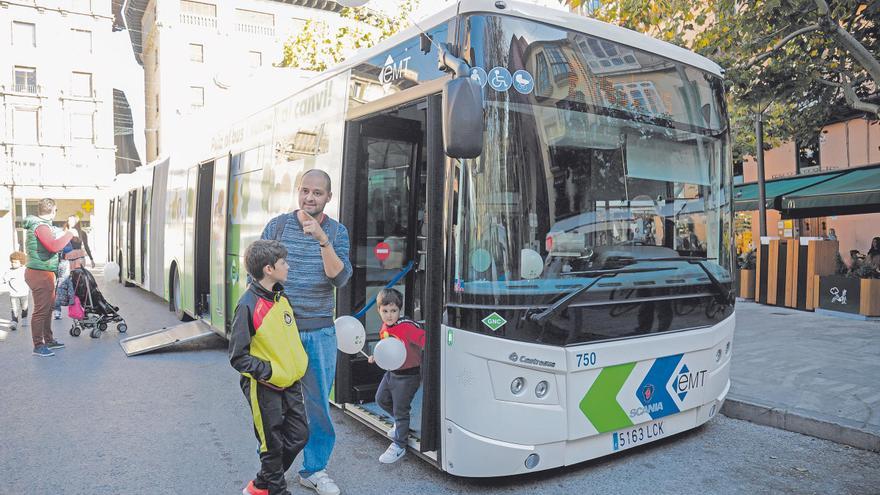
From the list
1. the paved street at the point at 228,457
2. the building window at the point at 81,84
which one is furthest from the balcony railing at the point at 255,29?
the paved street at the point at 228,457

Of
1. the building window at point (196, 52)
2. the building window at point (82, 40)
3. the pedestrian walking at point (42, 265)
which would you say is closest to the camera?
the pedestrian walking at point (42, 265)

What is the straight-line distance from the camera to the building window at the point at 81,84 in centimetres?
4353

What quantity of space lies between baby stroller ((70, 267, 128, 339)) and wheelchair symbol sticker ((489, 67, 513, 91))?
27.3 feet

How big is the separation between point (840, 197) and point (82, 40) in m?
46.9

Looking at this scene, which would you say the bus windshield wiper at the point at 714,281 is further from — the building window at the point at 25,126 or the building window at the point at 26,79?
the building window at the point at 26,79

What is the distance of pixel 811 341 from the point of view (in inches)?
342

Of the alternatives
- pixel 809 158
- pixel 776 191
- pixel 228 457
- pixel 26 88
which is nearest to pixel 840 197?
pixel 776 191

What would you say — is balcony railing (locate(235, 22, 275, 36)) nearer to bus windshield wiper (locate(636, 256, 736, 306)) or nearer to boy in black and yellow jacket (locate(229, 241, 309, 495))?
bus windshield wiper (locate(636, 256, 736, 306))

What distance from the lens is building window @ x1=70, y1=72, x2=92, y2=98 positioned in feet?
143

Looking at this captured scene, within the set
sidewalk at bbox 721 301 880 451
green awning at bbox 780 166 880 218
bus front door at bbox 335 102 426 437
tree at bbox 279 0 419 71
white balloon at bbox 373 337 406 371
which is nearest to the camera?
white balloon at bbox 373 337 406 371

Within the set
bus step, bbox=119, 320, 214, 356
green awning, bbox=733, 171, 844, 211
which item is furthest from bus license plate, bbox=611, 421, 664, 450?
green awning, bbox=733, 171, 844, 211

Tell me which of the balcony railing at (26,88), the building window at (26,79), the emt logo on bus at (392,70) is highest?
the building window at (26,79)

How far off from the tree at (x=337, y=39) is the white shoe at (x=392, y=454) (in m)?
16.4

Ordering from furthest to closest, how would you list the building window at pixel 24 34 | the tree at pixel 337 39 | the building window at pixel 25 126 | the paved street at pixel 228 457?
the building window at pixel 24 34
the building window at pixel 25 126
the tree at pixel 337 39
the paved street at pixel 228 457
